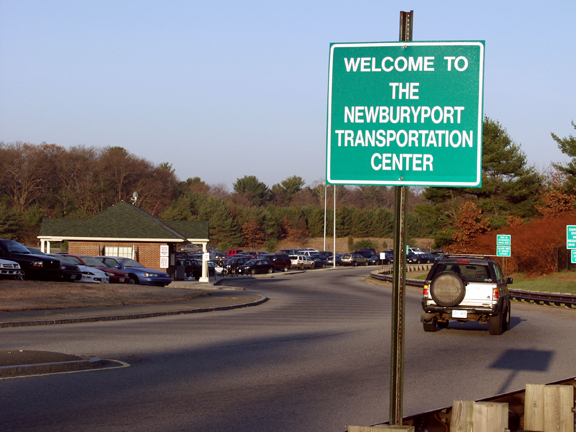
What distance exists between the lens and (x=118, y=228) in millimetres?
46000

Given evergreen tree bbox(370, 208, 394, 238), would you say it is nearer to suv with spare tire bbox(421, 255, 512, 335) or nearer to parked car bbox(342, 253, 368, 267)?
parked car bbox(342, 253, 368, 267)

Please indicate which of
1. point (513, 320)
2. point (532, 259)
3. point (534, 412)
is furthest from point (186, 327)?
point (532, 259)

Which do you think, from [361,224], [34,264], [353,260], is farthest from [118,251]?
[361,224]

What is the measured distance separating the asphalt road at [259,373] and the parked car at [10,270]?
30.1 ft

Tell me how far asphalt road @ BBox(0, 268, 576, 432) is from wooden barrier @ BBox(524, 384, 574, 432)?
2.39m

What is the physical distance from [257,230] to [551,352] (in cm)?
9169

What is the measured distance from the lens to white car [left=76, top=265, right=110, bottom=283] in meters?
29.3

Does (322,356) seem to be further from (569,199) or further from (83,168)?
(83,168)

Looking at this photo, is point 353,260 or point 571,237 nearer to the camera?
point 571,237

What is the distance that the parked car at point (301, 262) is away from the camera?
2706 inches

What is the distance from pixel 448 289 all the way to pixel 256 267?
1665 inches

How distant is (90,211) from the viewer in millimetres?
92312

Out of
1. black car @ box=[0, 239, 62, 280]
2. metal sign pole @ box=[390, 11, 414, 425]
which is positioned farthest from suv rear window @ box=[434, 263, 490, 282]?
black car @ box=[0, 239, 62, 280]

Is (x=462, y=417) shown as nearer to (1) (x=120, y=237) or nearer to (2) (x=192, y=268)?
(1) (x=120, y=237)
